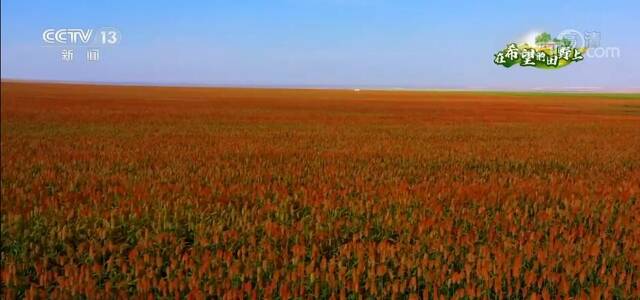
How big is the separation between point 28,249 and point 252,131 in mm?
14393

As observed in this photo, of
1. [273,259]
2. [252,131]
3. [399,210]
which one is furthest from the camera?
[252,131]

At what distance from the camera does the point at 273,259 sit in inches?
175

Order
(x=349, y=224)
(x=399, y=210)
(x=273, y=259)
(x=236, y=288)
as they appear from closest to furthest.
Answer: (x=236, y=288) < (x=273, y=259) < (x=349, y=224) < (x=399, y=210)

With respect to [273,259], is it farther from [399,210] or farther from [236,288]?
[399,210]

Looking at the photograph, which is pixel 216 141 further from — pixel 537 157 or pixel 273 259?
pixel 273 259

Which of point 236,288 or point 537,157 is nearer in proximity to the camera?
point 236,288

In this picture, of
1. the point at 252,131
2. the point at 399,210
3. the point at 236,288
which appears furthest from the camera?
the point at 252,131

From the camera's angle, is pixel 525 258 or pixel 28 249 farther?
pixel 28 249

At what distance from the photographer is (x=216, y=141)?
15.2 m

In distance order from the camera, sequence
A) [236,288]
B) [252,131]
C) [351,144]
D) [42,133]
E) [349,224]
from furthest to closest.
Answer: [252,131] → [42,133] → [351,144] → [349,224] → [236,288]

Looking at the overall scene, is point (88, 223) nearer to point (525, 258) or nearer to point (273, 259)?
point (273, 259)

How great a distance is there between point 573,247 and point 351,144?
33.8ft

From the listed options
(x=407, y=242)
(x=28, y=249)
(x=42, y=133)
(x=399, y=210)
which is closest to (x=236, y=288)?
(x=407, y=242)

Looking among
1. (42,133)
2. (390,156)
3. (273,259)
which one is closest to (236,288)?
(273,259)
